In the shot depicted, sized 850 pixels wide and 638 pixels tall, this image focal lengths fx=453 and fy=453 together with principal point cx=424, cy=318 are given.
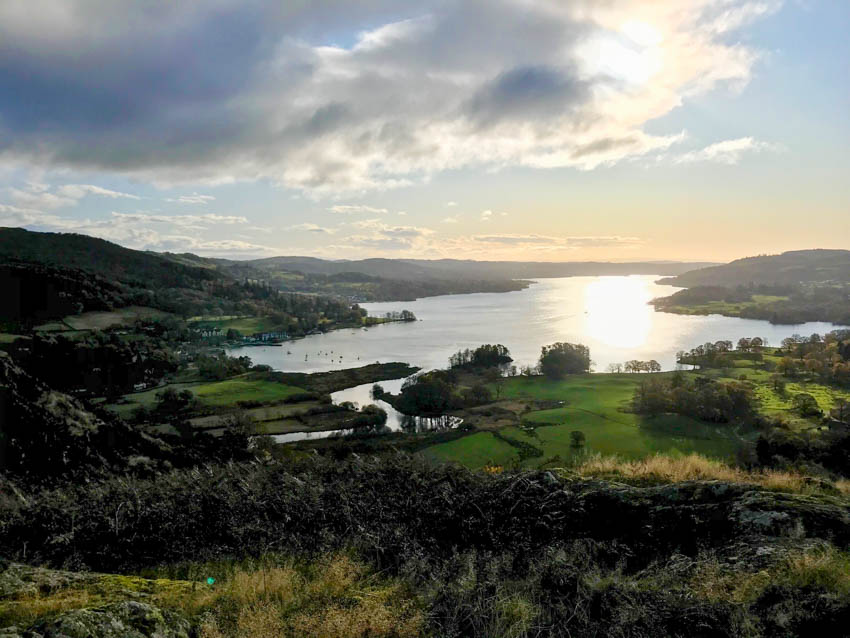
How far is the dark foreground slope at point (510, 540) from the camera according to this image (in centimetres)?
392

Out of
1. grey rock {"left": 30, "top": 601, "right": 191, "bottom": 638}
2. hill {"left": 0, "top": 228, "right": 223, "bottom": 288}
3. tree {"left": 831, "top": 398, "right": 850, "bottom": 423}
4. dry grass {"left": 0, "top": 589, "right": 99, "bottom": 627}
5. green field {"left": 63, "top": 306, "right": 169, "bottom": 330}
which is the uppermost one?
hill {"left": 0, "top": 228, "right": 223, "bottom": 288}

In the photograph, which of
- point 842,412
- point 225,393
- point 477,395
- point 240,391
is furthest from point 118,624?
point 240,391

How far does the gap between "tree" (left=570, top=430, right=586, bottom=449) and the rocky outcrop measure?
39.8 m

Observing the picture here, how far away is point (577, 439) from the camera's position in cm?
4088

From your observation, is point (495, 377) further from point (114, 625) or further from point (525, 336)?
point (114, 625)

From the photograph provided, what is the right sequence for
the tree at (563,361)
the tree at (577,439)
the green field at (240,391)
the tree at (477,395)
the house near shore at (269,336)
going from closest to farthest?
the tree at (577,439) → the green field at (240,391) → the tree at (477,395) → the tree at (563,361) → the house near shore at (269,336)

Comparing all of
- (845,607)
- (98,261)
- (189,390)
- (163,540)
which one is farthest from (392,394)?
(98,261)

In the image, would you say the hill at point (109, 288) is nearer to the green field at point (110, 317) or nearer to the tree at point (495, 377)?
the green field at point (110, 317)

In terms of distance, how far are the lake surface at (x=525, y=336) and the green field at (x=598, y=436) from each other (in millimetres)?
32737

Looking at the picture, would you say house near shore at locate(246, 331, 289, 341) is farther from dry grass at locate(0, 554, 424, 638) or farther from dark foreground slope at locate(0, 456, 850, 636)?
dry grass at locate(0, 554, 424, 638)

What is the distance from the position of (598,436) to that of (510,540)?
132 ft

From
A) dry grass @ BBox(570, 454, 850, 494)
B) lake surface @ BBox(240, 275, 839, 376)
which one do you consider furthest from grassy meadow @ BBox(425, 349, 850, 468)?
lake surface @ BBox(240, 275, 839, 376)

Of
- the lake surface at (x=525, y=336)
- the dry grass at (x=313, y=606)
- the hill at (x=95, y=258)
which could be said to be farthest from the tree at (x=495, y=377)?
the hill at (x=95, y=258)

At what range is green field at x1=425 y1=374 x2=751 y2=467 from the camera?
37719mm
